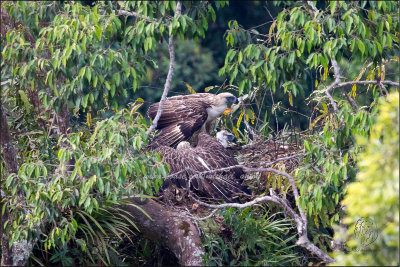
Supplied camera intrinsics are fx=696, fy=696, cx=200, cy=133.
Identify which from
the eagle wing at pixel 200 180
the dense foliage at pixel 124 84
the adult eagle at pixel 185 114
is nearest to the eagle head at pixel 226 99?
the adult eagle at pixel 185 114

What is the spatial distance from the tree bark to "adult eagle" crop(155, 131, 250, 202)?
0.45 m

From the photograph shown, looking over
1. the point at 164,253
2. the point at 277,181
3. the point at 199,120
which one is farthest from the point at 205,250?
the point at 199,120

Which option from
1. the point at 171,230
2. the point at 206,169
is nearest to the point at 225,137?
the point at 206,169

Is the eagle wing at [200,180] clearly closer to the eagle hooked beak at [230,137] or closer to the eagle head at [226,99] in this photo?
the eagle hooked beak at [230,137]

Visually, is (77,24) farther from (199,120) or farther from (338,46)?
(199,120)

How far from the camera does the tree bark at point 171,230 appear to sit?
6.90 meters

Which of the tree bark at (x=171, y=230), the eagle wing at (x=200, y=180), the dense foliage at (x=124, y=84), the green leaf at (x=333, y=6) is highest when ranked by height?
the green leaf at (x=333, y=6)

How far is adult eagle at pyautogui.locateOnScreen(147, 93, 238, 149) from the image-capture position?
28.7ft

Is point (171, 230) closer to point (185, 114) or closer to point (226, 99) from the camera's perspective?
point (185, 114)

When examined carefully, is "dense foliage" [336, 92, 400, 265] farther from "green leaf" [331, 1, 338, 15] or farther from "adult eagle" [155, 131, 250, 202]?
"adult eagle" [155, 131, 250, 202]

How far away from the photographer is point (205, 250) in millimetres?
7102

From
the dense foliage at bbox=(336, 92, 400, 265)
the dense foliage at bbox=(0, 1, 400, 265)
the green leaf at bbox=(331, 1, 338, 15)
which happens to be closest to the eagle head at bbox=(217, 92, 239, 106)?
the dense foliage at bbox=(0, 1, 400, 265)

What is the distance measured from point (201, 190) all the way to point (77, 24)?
105 inches

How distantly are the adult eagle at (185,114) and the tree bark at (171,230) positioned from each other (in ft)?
4.57
